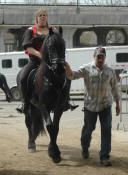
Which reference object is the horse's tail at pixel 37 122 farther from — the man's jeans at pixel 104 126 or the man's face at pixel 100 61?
the man's face at pixel 100 61

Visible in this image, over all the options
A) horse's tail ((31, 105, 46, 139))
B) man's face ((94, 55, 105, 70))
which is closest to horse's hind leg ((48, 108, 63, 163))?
man's face ((94, 55, 105, 70))

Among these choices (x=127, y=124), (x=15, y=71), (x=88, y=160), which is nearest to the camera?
(x=88, y=160)

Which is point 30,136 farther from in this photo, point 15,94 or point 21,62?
point 21,62

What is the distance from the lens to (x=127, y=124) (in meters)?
15.1

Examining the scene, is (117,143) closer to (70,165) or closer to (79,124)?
(70,165)

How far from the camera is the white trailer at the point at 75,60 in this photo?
28703 millimetres

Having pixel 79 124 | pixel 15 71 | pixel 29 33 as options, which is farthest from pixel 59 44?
pixel 15 71

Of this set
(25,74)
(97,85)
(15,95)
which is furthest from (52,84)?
(15,95)

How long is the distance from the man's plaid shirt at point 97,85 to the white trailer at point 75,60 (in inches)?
773

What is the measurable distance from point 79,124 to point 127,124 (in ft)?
4.64

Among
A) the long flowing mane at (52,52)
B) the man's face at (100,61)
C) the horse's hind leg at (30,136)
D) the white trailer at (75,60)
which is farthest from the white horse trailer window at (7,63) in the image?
the man's face at (100,61)

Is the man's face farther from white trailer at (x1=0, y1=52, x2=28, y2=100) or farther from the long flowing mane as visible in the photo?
white trailer at (x1=0, y1=52, x2=28, y2=100)

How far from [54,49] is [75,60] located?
20.5 m

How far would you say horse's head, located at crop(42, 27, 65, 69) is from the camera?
8.42 metres
